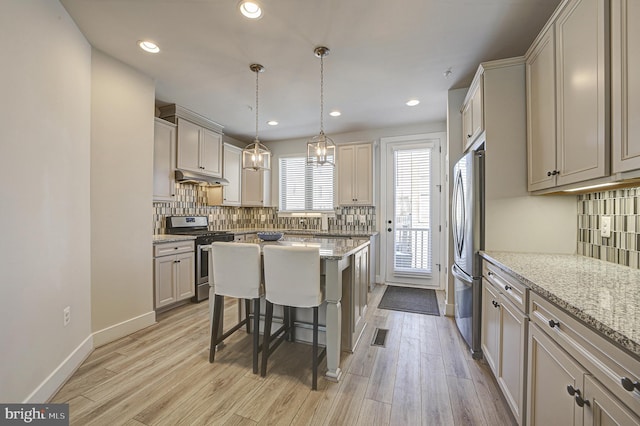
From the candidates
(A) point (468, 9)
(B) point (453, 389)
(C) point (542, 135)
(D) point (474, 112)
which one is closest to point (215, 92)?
(A) point (468, 9)

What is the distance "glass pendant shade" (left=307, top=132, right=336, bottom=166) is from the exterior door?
2.33 meters

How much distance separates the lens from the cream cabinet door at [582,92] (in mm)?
1258

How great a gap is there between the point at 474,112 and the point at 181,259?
11.9ft

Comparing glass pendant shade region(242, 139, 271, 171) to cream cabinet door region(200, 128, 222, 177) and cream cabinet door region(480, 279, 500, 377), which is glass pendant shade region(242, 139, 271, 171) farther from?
cream cabinet door region(480, 279, 500, 377)

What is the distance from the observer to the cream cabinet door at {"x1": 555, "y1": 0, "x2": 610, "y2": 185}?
1.26m

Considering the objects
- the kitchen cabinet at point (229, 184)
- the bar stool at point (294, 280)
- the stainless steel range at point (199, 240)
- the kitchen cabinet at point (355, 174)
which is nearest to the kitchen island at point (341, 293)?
the bar stool at point (294, 280)

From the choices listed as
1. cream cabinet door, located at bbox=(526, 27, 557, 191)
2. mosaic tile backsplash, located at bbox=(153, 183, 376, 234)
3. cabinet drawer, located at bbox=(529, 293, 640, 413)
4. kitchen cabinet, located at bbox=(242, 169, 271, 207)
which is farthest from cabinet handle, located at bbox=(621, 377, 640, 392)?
kitchen cabinet, located at bbox=(242, 169, 271, 207)

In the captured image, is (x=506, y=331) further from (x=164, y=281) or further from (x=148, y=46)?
(x=148, y=46)

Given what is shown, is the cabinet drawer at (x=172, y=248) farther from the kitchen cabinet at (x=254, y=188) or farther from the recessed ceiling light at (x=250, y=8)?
the recessed ceiling light at (x=250, y=8)

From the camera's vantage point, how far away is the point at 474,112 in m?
2.43

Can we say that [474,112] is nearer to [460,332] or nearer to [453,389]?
[460,332]

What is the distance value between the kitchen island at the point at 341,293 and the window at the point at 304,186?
90.4 inches

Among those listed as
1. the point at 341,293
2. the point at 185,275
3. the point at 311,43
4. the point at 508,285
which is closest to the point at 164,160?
the point at 185,275

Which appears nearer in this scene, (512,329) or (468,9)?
(512,329)
